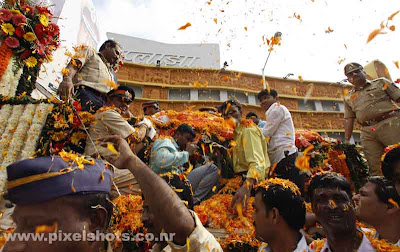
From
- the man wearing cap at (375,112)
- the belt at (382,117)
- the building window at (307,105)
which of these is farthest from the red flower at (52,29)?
the building window at (307,105)

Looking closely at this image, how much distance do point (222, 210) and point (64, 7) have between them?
44.0 feet

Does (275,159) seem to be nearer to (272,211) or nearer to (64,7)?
(272,211)

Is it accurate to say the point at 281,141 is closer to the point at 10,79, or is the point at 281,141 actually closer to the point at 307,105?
the point at 10,79

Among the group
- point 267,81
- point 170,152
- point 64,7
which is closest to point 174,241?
point 170,152

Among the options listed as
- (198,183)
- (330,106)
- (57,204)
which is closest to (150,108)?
(198,183)

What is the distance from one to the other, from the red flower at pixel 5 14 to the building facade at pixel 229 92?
12.4 meters

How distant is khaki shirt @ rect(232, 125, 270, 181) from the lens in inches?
140

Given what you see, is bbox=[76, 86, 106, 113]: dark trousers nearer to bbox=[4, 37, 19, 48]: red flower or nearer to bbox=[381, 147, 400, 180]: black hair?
bbox=[4, 37, 19, 48]: red flower

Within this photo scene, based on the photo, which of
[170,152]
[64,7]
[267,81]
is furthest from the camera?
[267,81]

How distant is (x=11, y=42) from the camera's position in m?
5.23

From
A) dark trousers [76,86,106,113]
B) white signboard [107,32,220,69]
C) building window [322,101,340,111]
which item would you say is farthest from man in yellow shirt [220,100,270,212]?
building window [322,101,340,111]

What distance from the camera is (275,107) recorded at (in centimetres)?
435

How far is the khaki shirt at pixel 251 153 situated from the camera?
3.55 m

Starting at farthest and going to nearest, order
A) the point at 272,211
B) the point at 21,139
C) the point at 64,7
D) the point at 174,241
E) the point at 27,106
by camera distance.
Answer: the point at 64,7 < the point at 27,106 < the point at 21,139 < the point at 272,211 < the point at 174,241
